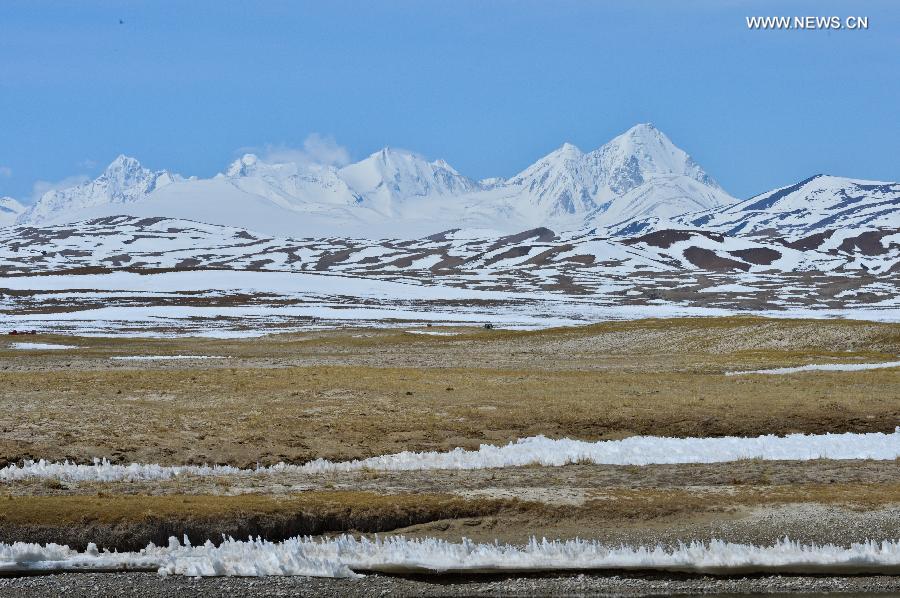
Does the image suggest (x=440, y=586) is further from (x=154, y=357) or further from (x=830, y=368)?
(x=154, y=357)

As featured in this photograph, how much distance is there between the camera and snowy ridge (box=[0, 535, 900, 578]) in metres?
18.2

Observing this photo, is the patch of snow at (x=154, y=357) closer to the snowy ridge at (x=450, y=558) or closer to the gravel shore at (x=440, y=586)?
the snowy ridge at (x=450, y=558)

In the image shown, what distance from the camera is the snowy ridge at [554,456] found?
25.7 m

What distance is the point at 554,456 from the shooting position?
2791 centimetres

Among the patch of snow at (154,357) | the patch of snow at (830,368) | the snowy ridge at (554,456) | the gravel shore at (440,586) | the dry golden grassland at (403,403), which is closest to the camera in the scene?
the gravel shore at (440,586)

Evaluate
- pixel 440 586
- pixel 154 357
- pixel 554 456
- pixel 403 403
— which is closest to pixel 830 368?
pixel 403 403

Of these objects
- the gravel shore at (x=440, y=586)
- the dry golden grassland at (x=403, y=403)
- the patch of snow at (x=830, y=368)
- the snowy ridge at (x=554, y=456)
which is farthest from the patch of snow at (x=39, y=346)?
the gravel shore at (x=440, y=586)

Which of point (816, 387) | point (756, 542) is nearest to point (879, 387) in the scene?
point (816, 387)

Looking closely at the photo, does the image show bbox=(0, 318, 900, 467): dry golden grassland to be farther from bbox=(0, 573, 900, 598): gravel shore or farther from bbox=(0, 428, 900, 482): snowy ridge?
bbox=(0, 573, 900, 598): gravel shore

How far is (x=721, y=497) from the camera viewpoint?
867 inches

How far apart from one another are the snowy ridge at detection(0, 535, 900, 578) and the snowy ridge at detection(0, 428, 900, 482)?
682 cm

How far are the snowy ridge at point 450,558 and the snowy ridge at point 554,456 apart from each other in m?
6.82

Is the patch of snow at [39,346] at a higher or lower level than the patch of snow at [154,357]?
higher

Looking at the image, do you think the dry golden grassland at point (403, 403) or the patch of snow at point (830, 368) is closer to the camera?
the dry golden grassland at point (403, 403)
